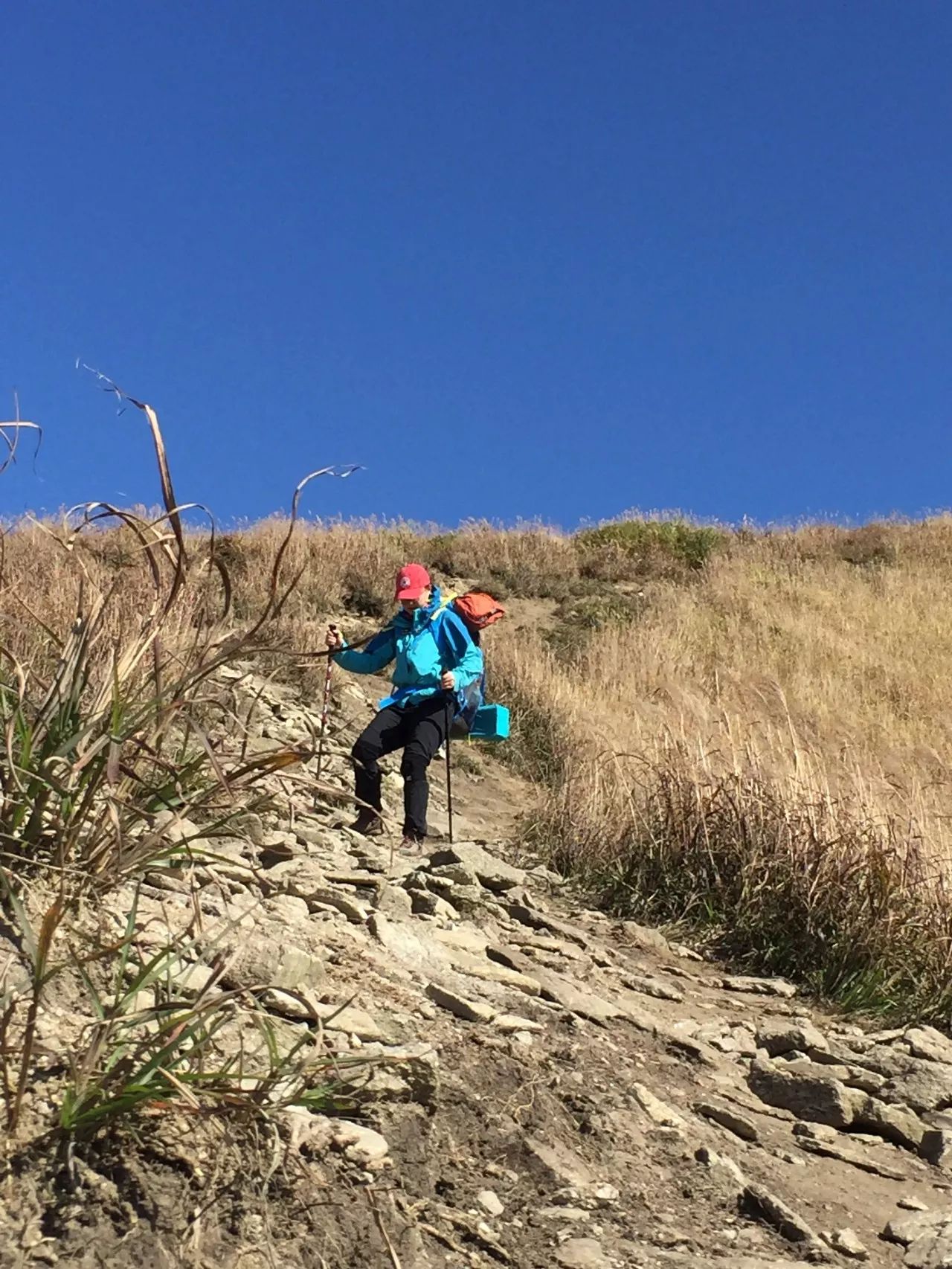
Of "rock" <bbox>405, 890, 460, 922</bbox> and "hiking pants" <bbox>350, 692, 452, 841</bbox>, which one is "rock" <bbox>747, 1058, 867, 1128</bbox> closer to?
"rock" <bbox>405, 890, 460, 922</bbox>

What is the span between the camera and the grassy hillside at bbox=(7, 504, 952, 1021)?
17.2ft

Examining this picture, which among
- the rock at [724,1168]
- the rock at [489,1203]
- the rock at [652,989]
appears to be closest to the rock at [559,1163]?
the rock at [489,1203]

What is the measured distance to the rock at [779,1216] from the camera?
2.61 metres

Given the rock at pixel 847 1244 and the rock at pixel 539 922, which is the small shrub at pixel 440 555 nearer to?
the rock at pixel 539 922

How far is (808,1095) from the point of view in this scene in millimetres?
3652

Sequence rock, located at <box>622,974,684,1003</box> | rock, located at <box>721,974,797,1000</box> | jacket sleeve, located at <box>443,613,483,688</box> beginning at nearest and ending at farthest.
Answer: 1. rock, located at <box>622,974,684,1003</box>
2. rock, located at <box>721,974,797,1000</box>
3. jacket sleeve, located at <box>443,613,483,688</box>

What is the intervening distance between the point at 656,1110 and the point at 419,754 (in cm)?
336

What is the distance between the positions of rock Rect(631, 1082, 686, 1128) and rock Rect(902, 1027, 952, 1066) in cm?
156

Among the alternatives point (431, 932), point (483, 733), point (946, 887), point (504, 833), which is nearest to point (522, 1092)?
point (431, 932)

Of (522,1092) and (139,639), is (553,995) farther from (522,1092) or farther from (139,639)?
(139,639)

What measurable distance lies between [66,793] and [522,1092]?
131cm

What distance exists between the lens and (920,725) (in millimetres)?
11125

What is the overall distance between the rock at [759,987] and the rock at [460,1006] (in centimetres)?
206

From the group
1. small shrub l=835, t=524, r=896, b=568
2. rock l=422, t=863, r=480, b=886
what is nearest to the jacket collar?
rock l=422, t=863, r=480, b=886
